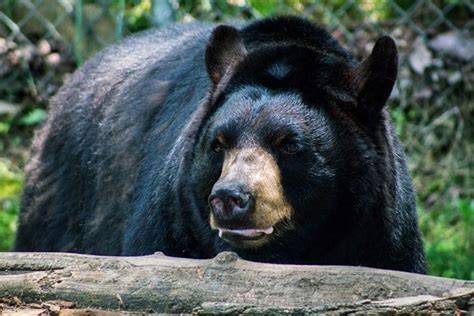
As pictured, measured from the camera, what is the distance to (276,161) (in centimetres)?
485

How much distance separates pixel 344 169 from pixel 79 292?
1.61 metres

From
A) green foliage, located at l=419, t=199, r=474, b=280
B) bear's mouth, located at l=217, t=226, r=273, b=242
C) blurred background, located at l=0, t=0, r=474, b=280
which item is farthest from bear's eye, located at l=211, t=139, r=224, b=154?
blurred background, located at l=0, t=0, r=474, b=280

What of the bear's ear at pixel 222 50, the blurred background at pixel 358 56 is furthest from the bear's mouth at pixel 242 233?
the blurred background at pixel 358 56

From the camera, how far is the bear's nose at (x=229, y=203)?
442cm

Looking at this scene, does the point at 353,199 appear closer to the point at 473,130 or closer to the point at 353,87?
the point at 353,87

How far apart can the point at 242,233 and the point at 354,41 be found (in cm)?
715

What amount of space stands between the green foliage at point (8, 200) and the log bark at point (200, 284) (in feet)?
16.3

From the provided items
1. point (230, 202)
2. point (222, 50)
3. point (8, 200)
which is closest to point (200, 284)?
point (230, 202)

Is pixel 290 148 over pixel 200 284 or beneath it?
over

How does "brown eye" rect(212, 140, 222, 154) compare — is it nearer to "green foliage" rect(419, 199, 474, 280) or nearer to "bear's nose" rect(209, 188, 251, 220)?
"bear's nose" rect(209, 188, 251, 220)

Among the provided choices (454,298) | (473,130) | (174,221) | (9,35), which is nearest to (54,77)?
(9,35)

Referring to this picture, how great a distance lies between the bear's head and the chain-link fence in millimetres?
5307

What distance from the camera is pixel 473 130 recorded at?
429 inches

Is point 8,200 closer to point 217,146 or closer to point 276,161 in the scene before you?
point 217,146
